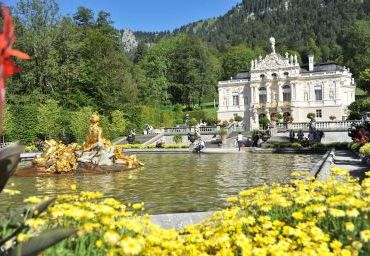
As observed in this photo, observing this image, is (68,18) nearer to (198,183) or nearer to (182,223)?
(198,183)

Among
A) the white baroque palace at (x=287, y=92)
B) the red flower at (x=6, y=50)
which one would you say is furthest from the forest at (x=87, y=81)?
the red flower at (x=6, y=50)

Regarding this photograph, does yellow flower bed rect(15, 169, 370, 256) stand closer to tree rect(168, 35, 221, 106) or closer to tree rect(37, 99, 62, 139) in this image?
tree rect(37, 99, 62, 139)

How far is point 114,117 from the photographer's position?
157ft

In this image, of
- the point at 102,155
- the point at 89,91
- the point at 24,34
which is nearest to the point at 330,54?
the point at 89,91

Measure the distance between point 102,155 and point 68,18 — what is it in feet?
117

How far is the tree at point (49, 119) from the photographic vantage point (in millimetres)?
42625

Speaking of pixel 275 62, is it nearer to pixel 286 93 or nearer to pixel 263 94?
pixel 286 93

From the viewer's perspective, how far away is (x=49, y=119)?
42.9 meters

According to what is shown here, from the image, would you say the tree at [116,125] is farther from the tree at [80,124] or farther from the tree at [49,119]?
the tree at [49,119]

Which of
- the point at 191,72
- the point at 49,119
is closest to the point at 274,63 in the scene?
the point at 191,72

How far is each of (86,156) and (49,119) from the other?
83.2 ft

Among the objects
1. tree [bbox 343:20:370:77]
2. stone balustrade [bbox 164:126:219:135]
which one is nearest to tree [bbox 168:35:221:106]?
tree [bbox 343:20:370:77]

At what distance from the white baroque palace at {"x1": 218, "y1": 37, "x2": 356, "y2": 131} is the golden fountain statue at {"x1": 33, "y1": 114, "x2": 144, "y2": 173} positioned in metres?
48.4

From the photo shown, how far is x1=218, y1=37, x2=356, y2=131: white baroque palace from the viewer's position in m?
65.8
